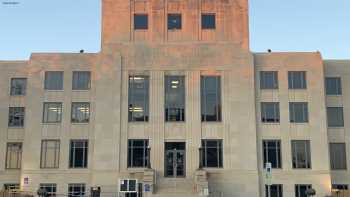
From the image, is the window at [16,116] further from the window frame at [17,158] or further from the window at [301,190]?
the window at [301,190]

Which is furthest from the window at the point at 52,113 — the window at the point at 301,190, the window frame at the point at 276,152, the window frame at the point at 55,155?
the window at the point at 301,190

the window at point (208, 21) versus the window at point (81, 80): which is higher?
the window at point (208, 21)

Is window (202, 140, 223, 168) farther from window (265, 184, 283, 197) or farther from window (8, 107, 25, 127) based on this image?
window (8, 107, 25, 127)

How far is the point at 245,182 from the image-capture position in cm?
4675

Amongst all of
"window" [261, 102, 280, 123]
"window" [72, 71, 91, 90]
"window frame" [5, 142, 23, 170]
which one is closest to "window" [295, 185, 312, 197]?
"window" [261, 102, 280, 123]

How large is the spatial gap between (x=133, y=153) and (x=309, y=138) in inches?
667

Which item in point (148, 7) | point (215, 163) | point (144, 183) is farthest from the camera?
point (148, 7)

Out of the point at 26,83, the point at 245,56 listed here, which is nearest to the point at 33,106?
the point at 26,83

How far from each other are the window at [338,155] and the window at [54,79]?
27.7m

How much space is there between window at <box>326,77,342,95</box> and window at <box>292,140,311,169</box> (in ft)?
21.5

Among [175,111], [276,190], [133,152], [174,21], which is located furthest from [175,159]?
[174,21]

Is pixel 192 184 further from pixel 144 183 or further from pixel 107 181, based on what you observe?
pixel 107 181

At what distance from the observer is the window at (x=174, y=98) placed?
48312mm

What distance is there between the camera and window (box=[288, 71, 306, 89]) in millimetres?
49794
